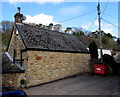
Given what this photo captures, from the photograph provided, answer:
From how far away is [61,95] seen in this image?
8.84 metres

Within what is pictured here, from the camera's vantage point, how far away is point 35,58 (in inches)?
498

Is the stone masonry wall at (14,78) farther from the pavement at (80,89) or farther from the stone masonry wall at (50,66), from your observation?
the pavement at (80,89)

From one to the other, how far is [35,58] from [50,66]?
82.6 inches

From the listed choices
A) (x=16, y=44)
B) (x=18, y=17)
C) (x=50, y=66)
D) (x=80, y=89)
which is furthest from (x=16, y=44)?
(x=80, y=89)

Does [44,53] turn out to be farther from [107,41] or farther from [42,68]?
[107,41]

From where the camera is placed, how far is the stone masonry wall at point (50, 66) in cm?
1229

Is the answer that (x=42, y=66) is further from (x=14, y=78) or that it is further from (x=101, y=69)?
(x=101, y=69)

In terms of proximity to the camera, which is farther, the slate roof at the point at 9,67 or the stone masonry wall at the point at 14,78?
the slate roof at the point at 9,67

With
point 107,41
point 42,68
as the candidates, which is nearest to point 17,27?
point 42,68

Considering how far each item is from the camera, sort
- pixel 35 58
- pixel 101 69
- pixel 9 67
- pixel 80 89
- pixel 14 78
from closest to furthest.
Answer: pixel 80 89, pixel 14 78, pixel 35 58, pixel 9 67, pixel 101 69

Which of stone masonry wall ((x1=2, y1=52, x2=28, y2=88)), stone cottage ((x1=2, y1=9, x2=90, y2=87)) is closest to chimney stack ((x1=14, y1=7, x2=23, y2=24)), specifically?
stone cottage ((x1=2, y1=9, x2=90, y2=87))

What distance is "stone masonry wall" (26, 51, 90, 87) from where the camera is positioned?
12.3m

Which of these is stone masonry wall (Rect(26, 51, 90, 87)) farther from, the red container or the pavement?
the red container

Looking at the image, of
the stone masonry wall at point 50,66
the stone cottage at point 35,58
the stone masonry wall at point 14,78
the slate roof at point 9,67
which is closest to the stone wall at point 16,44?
the stone cottage at point 35,58
